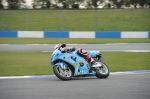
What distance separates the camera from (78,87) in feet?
23.7

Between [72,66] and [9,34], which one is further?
[9,34]

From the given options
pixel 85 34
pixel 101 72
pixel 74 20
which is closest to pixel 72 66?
pixel 101 72

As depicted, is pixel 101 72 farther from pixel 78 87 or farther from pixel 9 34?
pixel 9 34

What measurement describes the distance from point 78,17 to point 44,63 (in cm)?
2398

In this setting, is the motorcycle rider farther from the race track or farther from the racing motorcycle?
the race track

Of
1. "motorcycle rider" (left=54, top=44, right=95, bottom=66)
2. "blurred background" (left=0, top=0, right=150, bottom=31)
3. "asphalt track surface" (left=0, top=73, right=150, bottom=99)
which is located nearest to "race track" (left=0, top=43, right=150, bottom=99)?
"asphalt track surface" (left=0, top=73, right=150, bottom=99)

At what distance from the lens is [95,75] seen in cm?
859

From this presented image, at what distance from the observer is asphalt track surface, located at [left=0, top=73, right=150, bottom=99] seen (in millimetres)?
6242

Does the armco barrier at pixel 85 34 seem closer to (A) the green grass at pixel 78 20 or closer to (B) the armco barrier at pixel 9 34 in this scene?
(B) the armco barrier at pixel 9 34

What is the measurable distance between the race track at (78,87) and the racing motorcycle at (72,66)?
0.49 ft

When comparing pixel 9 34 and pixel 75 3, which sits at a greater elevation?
pixel 75 3

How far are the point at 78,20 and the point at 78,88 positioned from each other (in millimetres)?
28709

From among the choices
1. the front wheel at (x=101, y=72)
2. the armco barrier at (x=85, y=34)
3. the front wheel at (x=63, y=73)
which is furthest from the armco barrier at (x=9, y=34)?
the front wheel at (x=63, y=73)

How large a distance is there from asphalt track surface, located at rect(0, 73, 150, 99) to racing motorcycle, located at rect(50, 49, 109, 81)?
0.48ft
